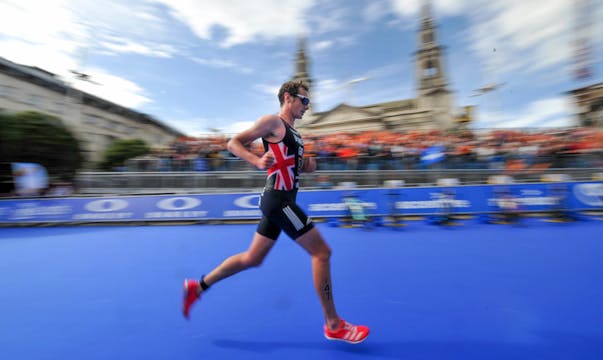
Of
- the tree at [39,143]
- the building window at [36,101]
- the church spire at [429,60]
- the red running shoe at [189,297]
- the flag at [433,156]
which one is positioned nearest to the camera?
the red running shoe at [189,297]

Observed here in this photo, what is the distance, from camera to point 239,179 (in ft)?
35.9

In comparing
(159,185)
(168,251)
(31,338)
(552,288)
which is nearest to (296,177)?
(31,338)

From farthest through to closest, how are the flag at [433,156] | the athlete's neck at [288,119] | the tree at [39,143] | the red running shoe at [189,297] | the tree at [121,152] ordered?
1. the tree at [121,152]
2. the tree at [39,143]
3. the flag at [433,156]
4. the red running shoe at [189,297]
5. the athlete's neck at [288,119]

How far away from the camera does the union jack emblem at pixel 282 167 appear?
239 cm

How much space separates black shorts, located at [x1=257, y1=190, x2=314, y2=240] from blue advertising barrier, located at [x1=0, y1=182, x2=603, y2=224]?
6.47 metres

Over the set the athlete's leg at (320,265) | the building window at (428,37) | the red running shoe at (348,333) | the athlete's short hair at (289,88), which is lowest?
the red running shoe at (348,333)

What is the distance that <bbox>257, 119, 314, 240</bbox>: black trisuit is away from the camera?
2375 millimetres

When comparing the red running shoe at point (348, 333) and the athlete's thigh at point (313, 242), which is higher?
the athlete's thigh at point (313, 242)

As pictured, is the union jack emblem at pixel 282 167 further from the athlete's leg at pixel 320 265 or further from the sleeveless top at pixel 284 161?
the athlete's leg at pixel 320 265

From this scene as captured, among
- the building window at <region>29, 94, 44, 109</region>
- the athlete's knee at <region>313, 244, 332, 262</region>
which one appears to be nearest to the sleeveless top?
the athlete's knee at <region>313, 244, 332, 262</region>

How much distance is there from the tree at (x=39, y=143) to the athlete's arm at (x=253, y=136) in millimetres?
14668

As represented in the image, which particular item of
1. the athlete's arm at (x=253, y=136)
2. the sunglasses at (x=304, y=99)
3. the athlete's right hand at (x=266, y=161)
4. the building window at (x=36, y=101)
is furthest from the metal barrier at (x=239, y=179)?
the building window at (x=36, y=101)

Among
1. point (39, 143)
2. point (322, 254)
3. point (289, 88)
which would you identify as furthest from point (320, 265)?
point (39, 143)

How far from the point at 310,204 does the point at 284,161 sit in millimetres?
6734
